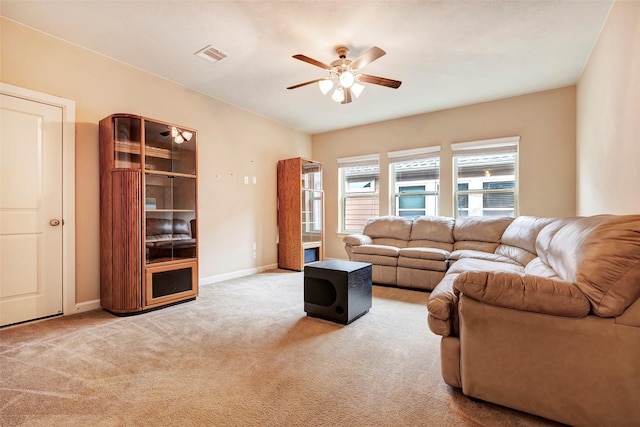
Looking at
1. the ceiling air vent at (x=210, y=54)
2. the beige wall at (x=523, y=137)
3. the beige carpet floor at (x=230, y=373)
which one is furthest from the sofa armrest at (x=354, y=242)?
the ceiling air vent at (x=210, y=54)

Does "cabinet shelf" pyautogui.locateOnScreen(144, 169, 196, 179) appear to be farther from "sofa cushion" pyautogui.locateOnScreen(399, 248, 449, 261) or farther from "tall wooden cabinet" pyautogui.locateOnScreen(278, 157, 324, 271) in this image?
"sofa cushion" pyautogui.locateOnScreen(399, 248, 449, 261)

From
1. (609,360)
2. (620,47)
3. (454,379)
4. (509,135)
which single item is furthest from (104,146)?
(509,135)

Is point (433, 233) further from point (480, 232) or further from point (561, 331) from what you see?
point (561, 331)

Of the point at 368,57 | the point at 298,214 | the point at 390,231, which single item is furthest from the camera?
the point at 298,214

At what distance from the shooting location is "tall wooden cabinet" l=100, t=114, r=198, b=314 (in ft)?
9.66

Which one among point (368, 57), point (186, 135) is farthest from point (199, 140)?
point (368, 57)

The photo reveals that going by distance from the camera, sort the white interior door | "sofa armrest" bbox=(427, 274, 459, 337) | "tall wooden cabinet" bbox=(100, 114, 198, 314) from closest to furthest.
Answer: "sofa armrest" bbox=(427, 274, 459, 337), the white interior door, "tall wooden cabinet" bbox=(100, 114, 198, 314)

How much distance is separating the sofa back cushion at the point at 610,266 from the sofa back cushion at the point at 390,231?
3.09 m

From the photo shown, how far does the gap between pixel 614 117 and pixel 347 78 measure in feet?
7.70

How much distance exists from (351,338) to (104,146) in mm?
3203

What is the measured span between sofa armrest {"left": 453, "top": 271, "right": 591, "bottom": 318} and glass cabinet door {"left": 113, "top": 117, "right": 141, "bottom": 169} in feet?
10.9

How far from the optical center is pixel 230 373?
1.87 m

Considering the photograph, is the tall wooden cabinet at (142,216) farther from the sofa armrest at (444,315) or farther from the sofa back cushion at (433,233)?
the sofa back cushion at (433,233)

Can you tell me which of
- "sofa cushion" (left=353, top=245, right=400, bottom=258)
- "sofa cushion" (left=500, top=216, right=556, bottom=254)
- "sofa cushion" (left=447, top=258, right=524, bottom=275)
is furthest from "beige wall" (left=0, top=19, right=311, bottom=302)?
"sofa cushion" (left=500, top=216, right=556, bottom=254)
